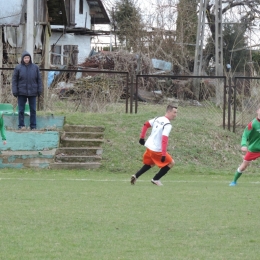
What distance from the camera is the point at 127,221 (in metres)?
8.56

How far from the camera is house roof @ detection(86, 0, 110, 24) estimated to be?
55.0 metres

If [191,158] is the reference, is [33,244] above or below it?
above

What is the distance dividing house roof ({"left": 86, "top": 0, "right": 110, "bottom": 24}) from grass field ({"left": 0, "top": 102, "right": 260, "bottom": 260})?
3725 centimetres

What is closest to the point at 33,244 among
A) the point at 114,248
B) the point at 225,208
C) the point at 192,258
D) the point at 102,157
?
the point at 114,248

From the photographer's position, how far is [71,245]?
6.99 meters

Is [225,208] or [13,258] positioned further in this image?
[225,208]

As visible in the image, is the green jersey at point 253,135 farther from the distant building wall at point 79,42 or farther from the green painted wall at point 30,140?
the distant building wall at point 79,42

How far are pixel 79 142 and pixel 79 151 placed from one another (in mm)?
495

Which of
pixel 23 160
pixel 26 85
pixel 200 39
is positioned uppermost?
pixel 200 39

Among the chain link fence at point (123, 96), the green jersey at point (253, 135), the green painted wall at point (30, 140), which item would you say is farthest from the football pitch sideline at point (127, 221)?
the chain link fence at point (123, 96)

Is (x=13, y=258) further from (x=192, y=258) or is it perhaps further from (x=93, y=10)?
(x=93, y=10)

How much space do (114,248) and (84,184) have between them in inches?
282

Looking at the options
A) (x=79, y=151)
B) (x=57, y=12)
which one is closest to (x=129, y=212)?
(x=79, y=151)

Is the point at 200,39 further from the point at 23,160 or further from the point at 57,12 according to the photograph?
the point at 23,160
